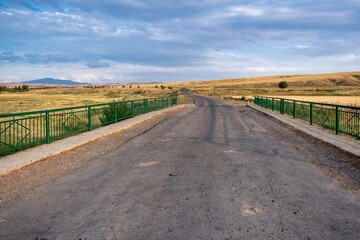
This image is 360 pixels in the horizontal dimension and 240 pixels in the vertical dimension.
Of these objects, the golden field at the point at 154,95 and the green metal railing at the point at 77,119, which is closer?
the green metal railing at the point at 77,119

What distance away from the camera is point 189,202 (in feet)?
15.4

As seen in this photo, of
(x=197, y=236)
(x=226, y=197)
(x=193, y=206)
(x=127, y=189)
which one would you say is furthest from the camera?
(x=127, y=189)

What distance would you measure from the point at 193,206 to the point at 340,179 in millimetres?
3657

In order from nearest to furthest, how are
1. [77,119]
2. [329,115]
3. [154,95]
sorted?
[329,115] → [77,119] → [154,95]

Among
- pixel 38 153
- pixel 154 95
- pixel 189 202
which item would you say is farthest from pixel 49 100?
→ pixel 189 202

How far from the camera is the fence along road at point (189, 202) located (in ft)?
12.3

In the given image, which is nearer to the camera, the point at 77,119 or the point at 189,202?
the point at 189,202

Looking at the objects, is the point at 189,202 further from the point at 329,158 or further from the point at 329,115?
the point at 329,115

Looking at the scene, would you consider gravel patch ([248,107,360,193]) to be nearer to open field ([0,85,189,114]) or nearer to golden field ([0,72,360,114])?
open field ([0,85,189,114])

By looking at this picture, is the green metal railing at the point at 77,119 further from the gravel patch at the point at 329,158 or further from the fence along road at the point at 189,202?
the gravel patch at the point at 329,158

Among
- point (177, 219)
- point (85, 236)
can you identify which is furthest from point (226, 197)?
point (85, 236)

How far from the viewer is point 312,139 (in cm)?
1141

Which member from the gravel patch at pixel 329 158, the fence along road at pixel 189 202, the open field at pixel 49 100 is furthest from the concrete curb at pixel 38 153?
the open field at pixel 49 100

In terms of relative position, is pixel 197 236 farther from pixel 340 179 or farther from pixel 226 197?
pixel 340 179
